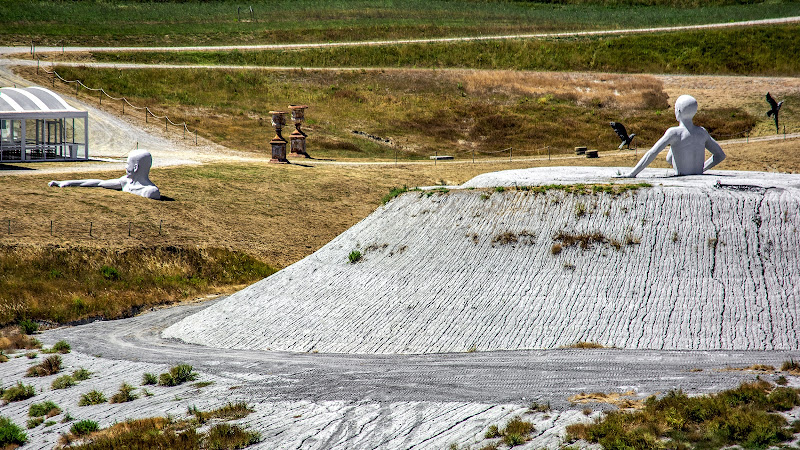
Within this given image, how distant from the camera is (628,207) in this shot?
2659cm

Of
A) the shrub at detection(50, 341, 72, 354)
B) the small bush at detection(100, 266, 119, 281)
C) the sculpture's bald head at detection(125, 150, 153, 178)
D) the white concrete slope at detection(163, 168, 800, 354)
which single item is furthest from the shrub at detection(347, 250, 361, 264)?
the sculpture's bald head at detection(125, 150, 153, 178)

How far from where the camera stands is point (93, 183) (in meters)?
41.4

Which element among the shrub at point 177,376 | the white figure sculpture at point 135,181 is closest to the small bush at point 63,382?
the shrub at point 177,376

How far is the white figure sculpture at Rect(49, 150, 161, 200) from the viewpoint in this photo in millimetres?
41125

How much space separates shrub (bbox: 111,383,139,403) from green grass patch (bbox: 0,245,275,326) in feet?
33.8

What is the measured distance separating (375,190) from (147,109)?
73.5ft

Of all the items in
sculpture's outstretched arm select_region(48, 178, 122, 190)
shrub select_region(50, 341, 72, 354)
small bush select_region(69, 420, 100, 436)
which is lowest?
shrub select_region(50, 341, 72, 354)

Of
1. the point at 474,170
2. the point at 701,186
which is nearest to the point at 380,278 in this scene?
the point at 701,186

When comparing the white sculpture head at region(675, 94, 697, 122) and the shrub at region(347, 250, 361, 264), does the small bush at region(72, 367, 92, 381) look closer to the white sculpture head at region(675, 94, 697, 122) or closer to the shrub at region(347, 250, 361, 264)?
the shrub at region(347, 250, 361, 264)

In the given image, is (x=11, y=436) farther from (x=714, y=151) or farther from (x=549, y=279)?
(x=714, y=151)

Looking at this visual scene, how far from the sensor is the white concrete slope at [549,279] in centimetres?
2266

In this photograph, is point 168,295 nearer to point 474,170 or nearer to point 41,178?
point 41,178

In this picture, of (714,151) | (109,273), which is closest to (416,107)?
(109,273)

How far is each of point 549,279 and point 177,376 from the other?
37.8 feet
